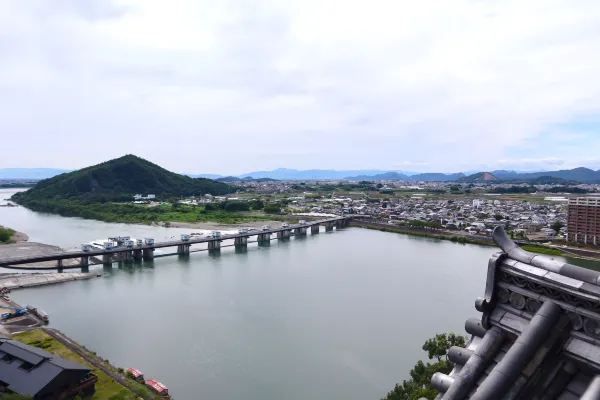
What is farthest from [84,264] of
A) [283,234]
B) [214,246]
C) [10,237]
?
[283,234]

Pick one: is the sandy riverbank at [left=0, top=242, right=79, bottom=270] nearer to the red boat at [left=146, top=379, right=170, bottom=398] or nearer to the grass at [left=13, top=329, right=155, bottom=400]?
the grass at [left=13, top=329, right=155, bottom=400]

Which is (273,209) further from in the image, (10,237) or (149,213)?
(10,237)

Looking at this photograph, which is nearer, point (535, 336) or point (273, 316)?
point (535, 336)

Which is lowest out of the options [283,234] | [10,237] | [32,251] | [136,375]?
[283,234]

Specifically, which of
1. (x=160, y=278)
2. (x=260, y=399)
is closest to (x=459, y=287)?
(x=260, y=399)

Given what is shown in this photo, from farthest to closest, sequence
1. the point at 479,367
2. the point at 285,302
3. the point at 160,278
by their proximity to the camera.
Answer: the point at 160,278 → the point at 285,302 → the point at 479,367

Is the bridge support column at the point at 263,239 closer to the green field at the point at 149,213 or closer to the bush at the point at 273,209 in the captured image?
the green field at the point at 149,213

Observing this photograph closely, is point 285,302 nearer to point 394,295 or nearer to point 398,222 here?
point 394,295

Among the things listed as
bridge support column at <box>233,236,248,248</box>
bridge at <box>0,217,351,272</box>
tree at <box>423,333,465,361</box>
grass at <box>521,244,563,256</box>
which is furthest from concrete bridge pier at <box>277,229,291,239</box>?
tree at <box>423,333,465,361</box>
